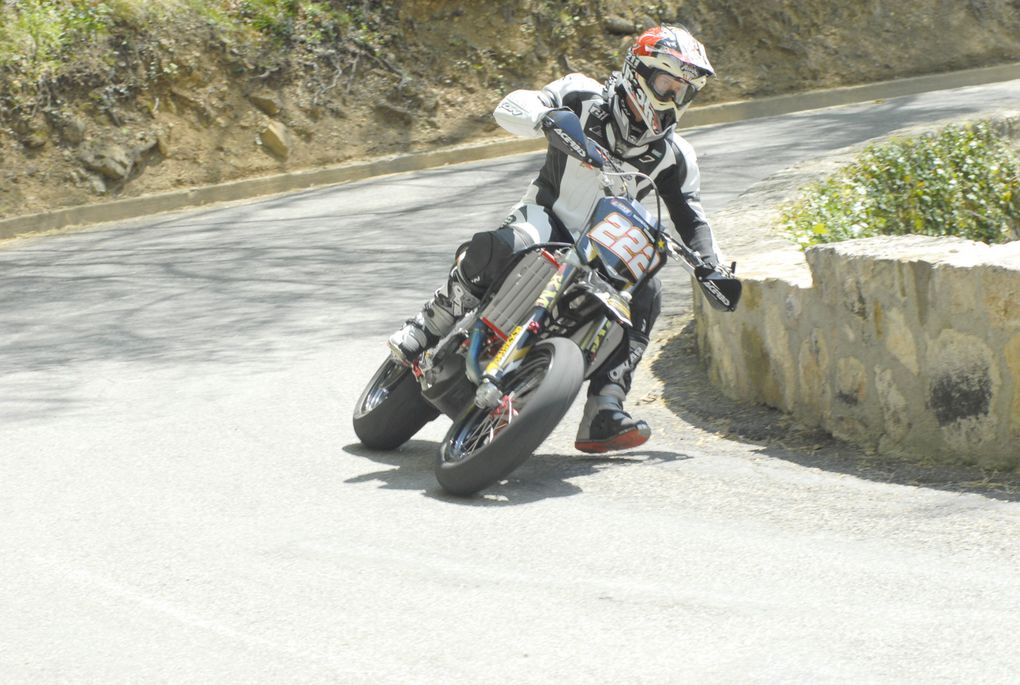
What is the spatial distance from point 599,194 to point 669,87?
0.54m

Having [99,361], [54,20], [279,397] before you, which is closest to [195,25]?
[54,20]

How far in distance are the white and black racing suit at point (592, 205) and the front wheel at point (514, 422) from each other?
616 millimetres

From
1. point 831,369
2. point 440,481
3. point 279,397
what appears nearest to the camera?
point 440,481

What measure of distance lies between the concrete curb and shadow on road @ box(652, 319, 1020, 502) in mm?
8516

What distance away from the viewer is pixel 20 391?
7.98m

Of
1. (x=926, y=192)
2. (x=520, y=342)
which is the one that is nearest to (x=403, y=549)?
(x=520, y=342)

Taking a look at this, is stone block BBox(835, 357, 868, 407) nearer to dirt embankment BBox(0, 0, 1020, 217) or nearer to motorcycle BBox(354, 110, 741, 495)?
motorcycle BBox(354, 110, 741, 495)

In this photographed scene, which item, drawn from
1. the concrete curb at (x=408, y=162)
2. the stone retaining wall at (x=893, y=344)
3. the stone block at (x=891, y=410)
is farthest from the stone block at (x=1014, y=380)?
the concrete curb at (x=408, y=162)

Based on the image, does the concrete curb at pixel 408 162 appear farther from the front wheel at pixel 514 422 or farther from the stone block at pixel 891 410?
the stone block at pixel 891 410

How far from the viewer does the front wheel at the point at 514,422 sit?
5410mm

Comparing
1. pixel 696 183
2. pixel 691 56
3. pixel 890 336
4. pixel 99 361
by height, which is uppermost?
pixel 691 56

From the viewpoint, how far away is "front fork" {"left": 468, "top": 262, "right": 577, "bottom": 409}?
222 inches

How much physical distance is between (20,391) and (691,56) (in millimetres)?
4207

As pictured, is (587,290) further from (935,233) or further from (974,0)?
(974,0)
